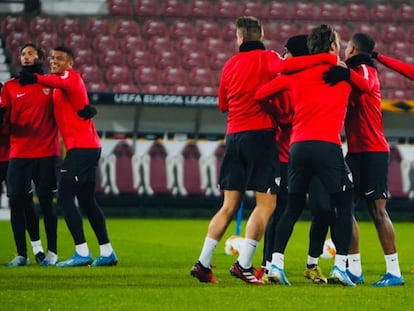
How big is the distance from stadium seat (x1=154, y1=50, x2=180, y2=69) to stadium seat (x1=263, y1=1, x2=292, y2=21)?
2892 mm

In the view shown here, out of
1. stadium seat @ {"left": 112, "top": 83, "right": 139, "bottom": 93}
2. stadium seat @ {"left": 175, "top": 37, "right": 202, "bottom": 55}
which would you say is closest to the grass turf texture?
stadium seat @ {"left": 112, "top": 83, "right": 139, "bottom": 93}

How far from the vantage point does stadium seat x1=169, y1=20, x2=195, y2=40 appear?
25203 mm

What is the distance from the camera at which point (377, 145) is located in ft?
30.4

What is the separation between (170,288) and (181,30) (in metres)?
17.1

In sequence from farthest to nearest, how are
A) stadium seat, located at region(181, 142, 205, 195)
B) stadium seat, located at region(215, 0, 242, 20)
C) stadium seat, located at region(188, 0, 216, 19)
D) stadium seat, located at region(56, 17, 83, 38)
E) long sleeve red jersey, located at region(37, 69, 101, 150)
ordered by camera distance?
stadium seat, located at region(215, 0, 242, 20) → stadium seat, located at region(188, 0, 216, 19) → stadium seat, located at region(56, 17, 83, 38) → stadium seat, located at region(181, 142, 205, 195) → long sleeve red jersey, located at region(37, 69, 101, 150)

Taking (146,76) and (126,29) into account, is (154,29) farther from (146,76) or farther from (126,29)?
(146,76)

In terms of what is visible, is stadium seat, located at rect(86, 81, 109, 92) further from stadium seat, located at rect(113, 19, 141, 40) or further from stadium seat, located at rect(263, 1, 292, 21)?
stadium seat, located at rect(263, 1, 292, 21)

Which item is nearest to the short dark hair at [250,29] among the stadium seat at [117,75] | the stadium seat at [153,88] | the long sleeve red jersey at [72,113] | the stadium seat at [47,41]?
the long sleeve red jersey at [72,113]

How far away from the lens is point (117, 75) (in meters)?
23.5

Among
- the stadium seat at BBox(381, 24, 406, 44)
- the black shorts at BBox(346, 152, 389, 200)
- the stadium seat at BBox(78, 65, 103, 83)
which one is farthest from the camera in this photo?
the stadium seat at BBox(381, 24, 406, 44)

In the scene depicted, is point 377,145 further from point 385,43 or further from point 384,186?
point 385,43

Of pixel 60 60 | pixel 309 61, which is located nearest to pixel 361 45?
pixel 309 61

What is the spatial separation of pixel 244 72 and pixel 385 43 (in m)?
16.9

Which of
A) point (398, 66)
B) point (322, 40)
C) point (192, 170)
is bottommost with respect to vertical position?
point (192, 170)
